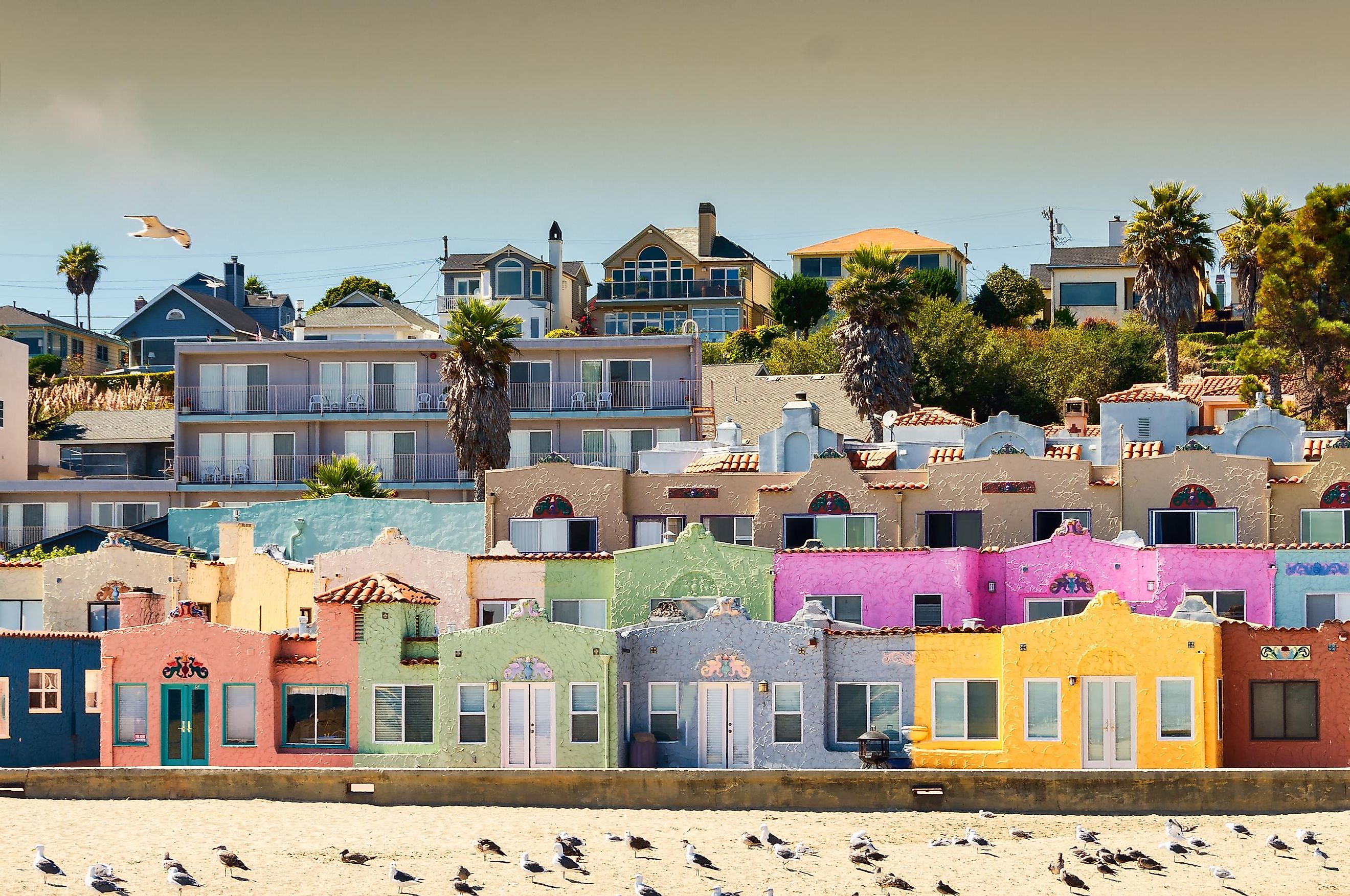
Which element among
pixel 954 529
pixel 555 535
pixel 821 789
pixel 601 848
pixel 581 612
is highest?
pixel 954 529

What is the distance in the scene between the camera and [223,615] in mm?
50031

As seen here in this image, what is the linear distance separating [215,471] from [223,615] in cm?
2881

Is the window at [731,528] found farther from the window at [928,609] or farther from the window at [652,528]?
the window at [928,609]

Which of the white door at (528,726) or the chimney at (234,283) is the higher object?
the chimney at (234,283)

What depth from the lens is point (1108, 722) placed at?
40.0 m

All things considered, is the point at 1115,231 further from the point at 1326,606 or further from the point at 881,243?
the point at 1326,606

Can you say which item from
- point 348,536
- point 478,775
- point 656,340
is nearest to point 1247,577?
point 478,775

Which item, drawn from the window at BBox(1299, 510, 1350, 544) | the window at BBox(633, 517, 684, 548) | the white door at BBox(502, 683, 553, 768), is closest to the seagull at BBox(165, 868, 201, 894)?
the white door at BBox(502, 683, 553, 768)

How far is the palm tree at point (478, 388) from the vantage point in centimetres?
6481

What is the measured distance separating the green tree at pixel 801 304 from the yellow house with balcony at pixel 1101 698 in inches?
2593

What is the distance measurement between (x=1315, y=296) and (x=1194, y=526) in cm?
2507

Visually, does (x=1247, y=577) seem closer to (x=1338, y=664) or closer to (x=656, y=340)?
(x=1338, y=664)

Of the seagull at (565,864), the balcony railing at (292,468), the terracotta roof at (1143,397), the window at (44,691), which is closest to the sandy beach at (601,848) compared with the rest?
the seagull at (565,864)

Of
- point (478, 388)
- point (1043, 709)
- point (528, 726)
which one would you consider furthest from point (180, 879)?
point (478, 388)
